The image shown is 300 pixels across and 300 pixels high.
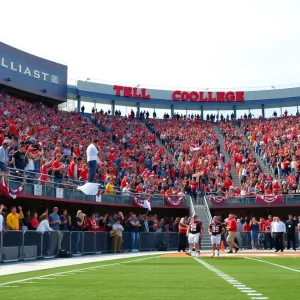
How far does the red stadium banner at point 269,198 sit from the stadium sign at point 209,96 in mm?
26272

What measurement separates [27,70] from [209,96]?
20.5 metres

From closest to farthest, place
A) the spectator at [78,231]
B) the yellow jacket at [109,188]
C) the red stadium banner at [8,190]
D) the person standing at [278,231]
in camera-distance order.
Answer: the red stadium banner at [8,190], the spectator at [78,231], the person standing at [278,231], the yellow jacket at [109,188]

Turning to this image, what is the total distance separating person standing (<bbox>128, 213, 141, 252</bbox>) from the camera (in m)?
31.1

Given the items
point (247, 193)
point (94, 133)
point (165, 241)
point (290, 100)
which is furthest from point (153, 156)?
point (290, 100)

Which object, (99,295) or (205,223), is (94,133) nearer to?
(205,223)

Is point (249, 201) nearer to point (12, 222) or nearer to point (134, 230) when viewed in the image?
point (134, 230)

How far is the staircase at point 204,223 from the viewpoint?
35875 mm

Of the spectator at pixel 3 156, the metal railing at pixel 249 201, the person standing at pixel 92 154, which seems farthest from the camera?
the metal railing at pixel 249 201

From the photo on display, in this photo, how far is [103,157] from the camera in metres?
42.4

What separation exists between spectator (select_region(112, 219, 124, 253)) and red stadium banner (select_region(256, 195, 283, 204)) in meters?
13.3

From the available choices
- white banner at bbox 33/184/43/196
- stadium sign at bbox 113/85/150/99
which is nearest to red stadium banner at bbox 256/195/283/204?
white banner at bbox 33/184/43/196

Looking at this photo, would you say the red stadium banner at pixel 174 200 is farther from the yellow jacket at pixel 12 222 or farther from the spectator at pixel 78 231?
the yellow jacket at pixel 12 222

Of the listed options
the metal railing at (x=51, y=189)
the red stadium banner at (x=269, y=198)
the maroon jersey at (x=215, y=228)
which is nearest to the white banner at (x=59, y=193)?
the metal railing at (x=51, y=189)

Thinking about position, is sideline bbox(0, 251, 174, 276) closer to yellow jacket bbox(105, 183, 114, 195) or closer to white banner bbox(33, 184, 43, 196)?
white banner bbox(33, 184, 43, 196)
